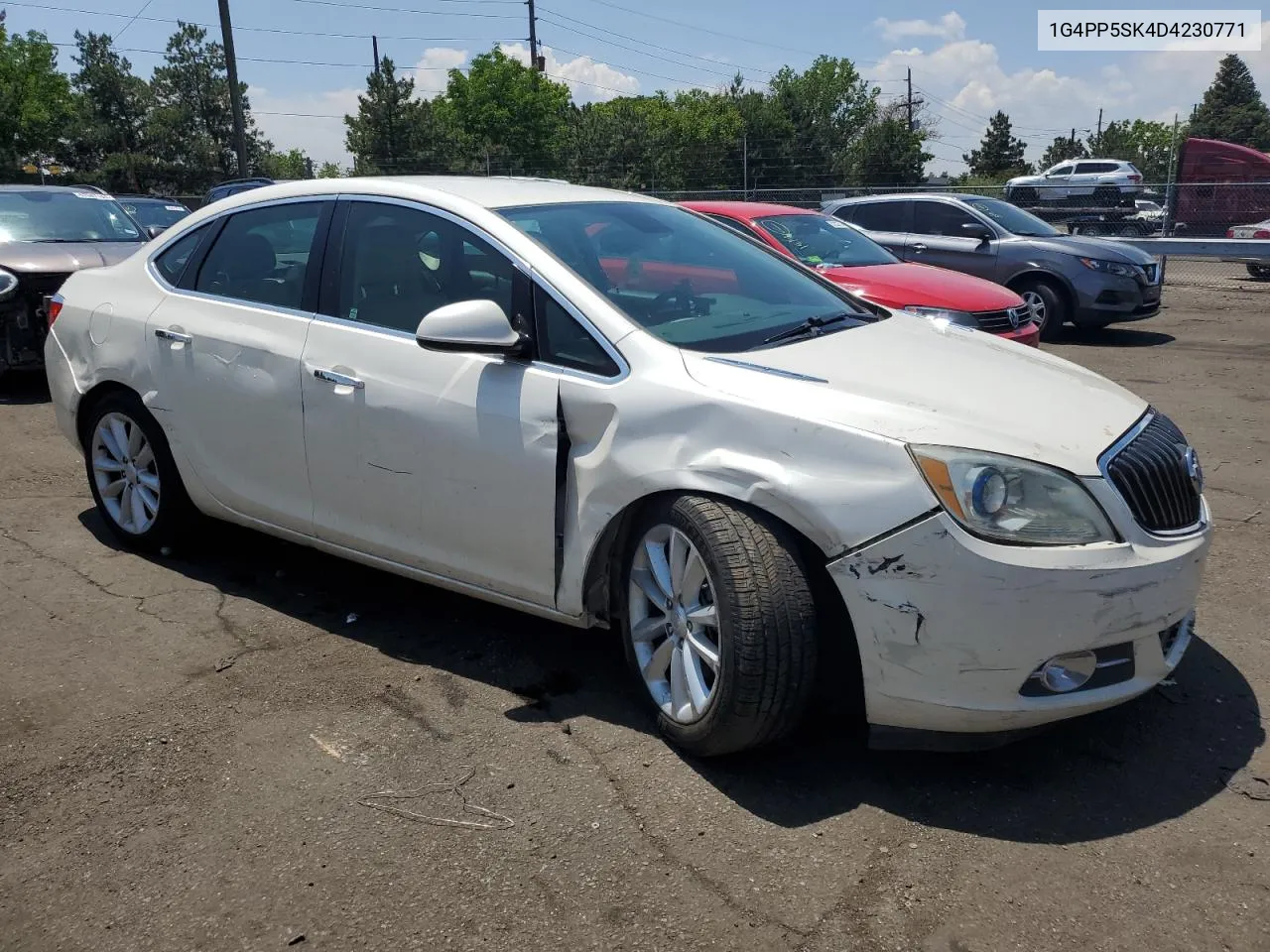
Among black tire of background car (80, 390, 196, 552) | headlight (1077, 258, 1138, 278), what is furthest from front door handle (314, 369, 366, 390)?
headlight (1077, 258, 1138, 278)

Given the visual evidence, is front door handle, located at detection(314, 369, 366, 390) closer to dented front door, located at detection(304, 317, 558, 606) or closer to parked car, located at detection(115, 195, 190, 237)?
dented front door, located at detection(304, 317, 558, 606)

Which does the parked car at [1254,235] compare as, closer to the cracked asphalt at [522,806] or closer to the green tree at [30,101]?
the cracked asphalt at [522,806]

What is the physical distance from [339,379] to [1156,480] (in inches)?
104

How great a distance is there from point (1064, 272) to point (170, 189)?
62.3 meters

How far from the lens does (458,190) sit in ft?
13.6

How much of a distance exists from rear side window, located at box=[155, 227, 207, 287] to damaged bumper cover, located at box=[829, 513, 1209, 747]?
3.27m

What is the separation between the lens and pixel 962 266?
499 inches

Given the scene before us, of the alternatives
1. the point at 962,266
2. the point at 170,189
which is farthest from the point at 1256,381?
the point at 170,189

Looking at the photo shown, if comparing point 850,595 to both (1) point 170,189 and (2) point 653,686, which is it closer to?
(2) point 653,686

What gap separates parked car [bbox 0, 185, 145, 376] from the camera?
8.52m

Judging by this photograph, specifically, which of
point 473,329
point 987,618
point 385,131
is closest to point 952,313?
point 473,329

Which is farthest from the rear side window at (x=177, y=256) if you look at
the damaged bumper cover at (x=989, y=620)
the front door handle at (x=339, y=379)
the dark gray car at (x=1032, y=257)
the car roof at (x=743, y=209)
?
the dark gray car at (x=1032, y=257)

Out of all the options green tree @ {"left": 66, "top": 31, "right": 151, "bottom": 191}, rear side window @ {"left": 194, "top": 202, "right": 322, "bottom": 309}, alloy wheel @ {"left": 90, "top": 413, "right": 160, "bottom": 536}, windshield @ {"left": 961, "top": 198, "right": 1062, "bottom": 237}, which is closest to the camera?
rear side window @ {"left": 194, "top": 202, "right": 322, "bottom": 309}

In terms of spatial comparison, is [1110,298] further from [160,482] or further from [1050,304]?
[160,482]
